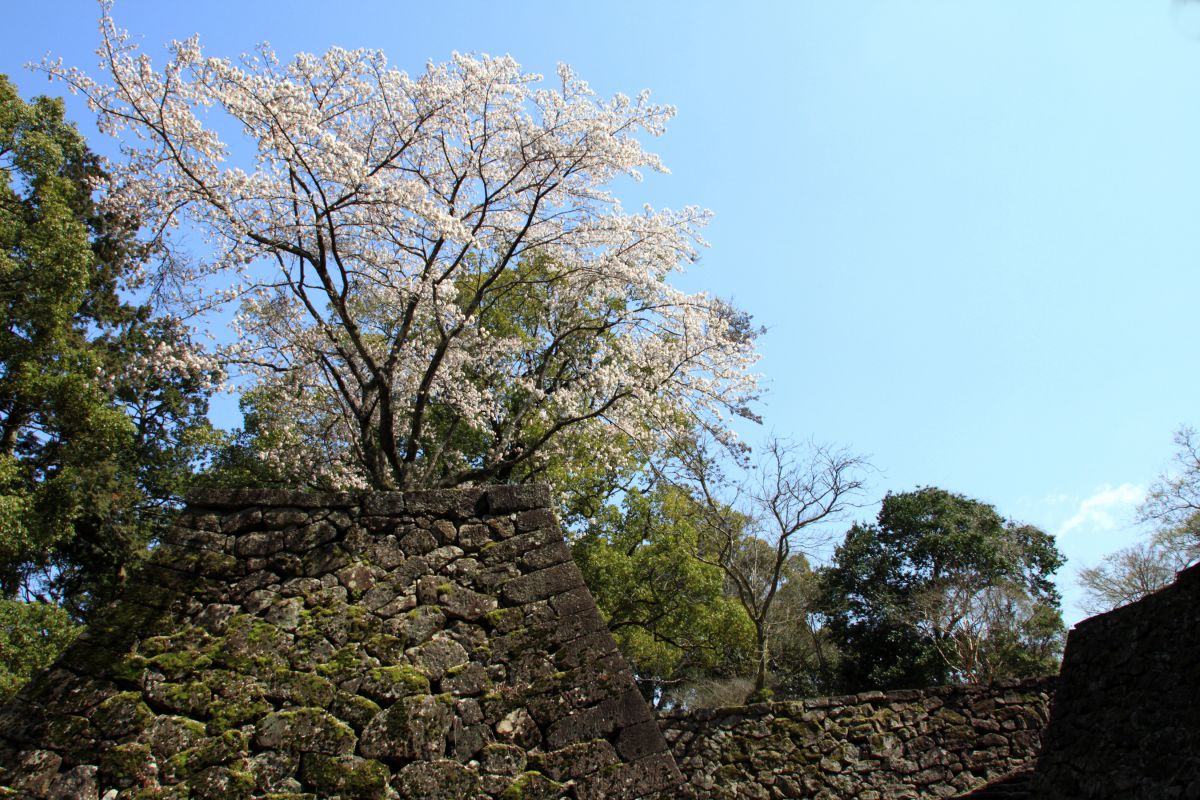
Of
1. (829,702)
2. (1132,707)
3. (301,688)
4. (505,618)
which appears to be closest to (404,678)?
(301,688)

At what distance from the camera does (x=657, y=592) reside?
14.5m

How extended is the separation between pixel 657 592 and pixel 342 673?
11374 millimetres

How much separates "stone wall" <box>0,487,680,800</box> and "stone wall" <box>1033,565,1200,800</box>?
3.29 meters

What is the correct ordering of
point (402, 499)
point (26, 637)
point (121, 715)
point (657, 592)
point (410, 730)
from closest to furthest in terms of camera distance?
point (121, 715), point (410, 730), point (402, 499), point (26, 637), point (657, 592)

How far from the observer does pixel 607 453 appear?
13.2m

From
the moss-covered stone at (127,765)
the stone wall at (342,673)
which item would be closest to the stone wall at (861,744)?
the stone wall at (342,673)

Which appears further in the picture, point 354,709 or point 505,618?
point 505,618

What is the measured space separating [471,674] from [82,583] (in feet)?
54.5

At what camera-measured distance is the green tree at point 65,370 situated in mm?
11195

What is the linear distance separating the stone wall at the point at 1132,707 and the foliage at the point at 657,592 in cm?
876

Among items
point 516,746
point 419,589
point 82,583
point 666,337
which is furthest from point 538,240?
point 82,583

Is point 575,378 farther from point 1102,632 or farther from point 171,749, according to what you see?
point 171,749

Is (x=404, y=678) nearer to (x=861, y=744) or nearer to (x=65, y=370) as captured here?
(x=861, y=744)

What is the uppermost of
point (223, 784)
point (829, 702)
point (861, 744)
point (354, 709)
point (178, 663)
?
point (178, 663)
